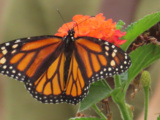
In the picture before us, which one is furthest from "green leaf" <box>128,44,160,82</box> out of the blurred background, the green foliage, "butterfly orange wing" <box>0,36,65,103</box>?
the blurred background

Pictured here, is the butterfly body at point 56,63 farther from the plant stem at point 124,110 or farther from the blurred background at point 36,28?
the blurred background at point 36,28

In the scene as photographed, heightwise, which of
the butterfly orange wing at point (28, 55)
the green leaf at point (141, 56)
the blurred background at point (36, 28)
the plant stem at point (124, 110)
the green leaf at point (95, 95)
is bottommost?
the plant stem at point (124, 110)

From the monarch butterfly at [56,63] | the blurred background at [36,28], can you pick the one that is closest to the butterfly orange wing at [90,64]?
the monarch butterfly at [56,63]

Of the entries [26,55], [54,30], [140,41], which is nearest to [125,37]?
[140,41]

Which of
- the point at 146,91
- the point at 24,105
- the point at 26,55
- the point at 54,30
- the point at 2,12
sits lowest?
the point at 146,91

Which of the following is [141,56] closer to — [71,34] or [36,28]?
[71,34]

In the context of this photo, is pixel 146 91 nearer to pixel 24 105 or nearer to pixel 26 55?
pixel 26 55

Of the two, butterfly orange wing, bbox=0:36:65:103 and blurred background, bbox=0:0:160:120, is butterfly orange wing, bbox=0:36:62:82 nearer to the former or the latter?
butterfly orange wing, bbox=0:36:65:103
